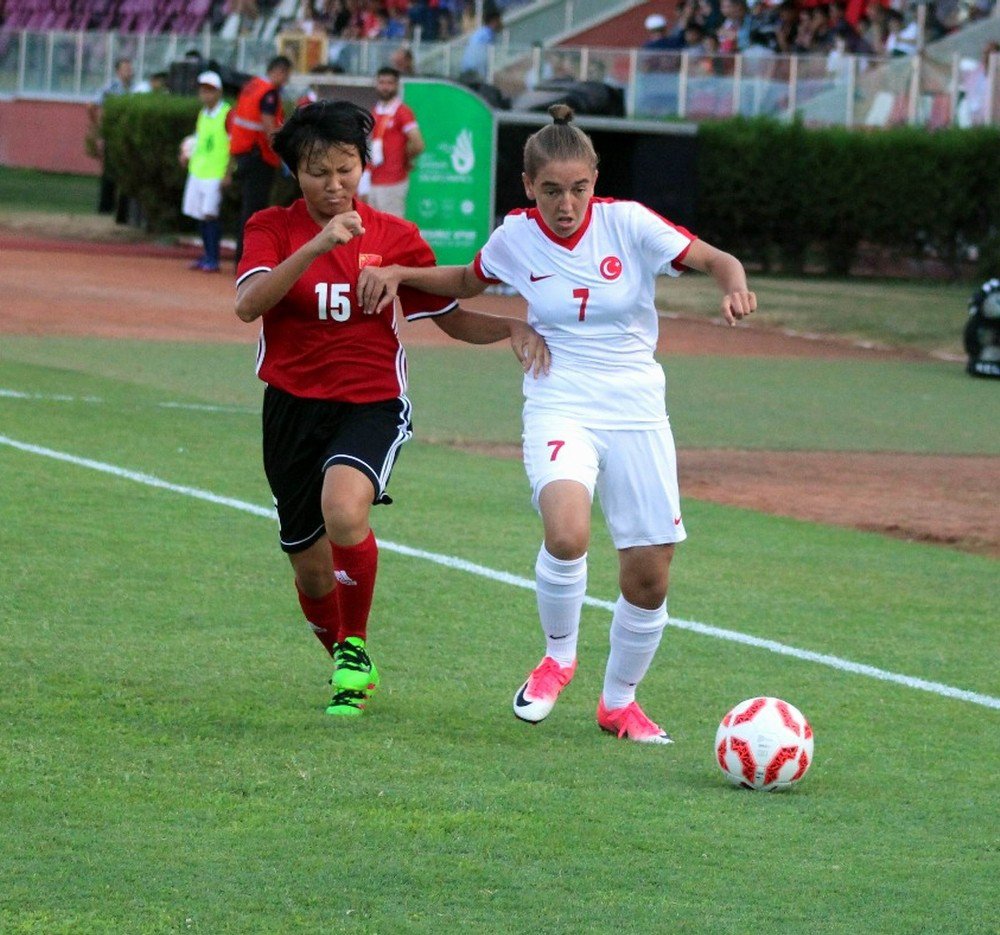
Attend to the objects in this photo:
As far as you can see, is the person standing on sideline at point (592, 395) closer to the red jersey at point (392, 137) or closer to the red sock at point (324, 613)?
the red sock at point (324, 613)

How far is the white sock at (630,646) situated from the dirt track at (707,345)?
448 centimetres

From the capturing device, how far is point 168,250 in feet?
91.5

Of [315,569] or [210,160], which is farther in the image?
[210,160]

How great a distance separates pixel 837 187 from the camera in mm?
27125

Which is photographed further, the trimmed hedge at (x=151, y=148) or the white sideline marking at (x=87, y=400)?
the trimmed hedge at (x=151, y=148)

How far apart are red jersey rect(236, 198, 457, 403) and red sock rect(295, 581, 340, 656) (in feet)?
2.33

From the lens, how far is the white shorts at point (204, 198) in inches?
892

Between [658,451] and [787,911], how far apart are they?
1840 millimetres

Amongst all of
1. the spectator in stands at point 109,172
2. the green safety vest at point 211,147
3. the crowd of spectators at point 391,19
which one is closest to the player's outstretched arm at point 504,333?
the green safety vest at point 211,147

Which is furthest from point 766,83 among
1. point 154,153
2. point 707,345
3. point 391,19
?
point 391,19

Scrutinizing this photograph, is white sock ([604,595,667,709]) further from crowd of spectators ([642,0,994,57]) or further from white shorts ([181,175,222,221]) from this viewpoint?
crowd of spectators ([642,0,994,57])

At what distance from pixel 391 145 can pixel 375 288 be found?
15.8 m

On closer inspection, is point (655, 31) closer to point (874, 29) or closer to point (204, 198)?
point (874, 29)

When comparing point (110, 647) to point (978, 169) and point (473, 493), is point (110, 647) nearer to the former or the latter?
point (473, 493)
